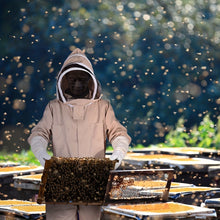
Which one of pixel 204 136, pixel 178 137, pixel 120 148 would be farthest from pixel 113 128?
pixel 178 137

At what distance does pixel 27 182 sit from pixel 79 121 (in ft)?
7.48

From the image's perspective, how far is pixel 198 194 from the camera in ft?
18.1

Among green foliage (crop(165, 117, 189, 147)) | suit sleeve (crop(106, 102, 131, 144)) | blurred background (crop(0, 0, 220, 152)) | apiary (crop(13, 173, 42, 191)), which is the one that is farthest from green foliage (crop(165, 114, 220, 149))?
suit sleeve (crop(106, 102, 131, 144))

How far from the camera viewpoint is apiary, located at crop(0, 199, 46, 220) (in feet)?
15.1

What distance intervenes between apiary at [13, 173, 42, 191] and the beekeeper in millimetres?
2004

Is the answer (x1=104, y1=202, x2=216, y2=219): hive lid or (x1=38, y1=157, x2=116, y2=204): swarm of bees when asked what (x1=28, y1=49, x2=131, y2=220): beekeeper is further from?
(x1=104, y1=202, x2=216, y2=219): hive lid

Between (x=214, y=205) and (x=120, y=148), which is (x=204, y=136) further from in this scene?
(x=120, y=148)

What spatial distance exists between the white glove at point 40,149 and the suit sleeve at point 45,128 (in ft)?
0.13

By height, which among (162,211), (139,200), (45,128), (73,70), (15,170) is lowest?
(15,170)

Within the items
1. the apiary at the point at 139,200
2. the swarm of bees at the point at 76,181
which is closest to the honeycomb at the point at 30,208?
the apiary at the point at 139,200

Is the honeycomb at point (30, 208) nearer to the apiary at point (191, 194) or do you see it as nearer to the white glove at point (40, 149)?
the white glove at point (40, 149)

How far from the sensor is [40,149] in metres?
3.80

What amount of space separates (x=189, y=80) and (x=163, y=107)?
1.54 m

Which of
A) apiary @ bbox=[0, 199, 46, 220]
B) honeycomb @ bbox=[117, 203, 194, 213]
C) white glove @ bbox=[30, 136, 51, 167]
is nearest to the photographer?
white glove @ bbox=[30, 136, 51, 167]
